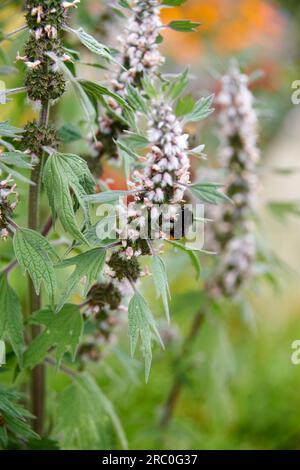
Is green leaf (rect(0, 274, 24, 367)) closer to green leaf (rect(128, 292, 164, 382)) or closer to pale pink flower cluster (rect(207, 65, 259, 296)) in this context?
green leaf (rect(128, 292, 164, 382))

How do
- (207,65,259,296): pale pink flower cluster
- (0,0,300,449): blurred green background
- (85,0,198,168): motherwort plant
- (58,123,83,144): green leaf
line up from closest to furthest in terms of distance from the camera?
(85,0,198,168): motherwort plant
(58,123,83,144): green leaf
(207,65,259,296): pale pink flower cluster
(0,0,300,449): blurred green background

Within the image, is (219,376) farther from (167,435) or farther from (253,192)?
(253,192)

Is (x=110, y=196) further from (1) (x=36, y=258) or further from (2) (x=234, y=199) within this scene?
(2) (x=234, y=199)

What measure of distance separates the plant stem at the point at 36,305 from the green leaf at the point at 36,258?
0.14 meters

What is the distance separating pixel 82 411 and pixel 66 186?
2.60 ft

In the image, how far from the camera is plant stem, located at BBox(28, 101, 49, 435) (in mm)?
1550

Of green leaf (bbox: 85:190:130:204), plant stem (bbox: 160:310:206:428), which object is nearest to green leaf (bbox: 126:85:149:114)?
green leaf (bbox: 85:190:130:204)

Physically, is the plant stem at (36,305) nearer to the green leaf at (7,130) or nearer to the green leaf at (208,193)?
the green leaf at (7,130)

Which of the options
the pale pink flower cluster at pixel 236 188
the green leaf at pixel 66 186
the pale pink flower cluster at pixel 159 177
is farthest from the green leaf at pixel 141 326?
the pale pink flower cluster at pixel 236 188

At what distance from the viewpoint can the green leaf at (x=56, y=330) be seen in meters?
1.66

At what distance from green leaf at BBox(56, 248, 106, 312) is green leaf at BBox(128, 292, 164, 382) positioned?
132 millimetres

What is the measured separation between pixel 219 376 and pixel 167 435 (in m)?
0.35

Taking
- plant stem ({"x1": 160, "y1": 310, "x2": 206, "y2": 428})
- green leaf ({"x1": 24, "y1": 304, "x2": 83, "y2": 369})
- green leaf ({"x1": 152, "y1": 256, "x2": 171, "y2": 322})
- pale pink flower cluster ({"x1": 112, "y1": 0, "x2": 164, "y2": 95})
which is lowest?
plant stem ({"x1": 160, "y1": 310, "x2": 206, "y2": 428})

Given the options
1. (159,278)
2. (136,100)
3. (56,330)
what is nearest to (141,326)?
(159,278)
